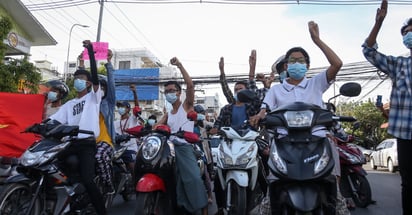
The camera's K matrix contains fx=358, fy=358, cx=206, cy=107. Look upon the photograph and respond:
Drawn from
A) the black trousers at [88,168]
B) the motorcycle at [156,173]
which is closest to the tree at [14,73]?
the black trousers at [88,168]

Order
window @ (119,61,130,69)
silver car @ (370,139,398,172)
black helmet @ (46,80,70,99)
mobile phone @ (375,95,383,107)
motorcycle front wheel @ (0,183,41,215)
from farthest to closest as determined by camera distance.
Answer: window @ (119,61,130,69), silver car @ (370,139,398,172), mobile phone @ (375,95,383,107), black helmet @ (46,80,70,99), motorcycle front wheel @ (0,183,41,215)

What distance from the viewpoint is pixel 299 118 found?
8.38 ft

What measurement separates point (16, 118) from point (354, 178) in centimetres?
576

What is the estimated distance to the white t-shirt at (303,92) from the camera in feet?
Answer: 10.3

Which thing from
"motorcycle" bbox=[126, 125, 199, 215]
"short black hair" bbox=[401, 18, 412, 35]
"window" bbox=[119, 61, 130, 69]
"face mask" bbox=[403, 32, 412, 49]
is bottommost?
"motorcycle" bbox=[126, 125, 199, 215]

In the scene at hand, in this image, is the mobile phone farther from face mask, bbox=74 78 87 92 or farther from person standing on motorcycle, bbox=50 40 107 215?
face mask, bbox=74 78 87 92

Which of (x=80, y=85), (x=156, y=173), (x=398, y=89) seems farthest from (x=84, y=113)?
(x=398, y=89)

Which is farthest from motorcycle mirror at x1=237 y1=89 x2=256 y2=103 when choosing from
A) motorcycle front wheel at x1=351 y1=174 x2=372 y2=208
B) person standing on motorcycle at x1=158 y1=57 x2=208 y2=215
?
motorcycle front wheel at x1=351 y1=174 x2=372 y2=208

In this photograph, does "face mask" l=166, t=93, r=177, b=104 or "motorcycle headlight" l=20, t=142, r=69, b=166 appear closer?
"motorcycle headlight" l=20, t=142, r=69, b=166

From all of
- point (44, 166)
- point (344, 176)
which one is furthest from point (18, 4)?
point (344, 176)

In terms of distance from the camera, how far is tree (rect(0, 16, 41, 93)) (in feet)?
25.2

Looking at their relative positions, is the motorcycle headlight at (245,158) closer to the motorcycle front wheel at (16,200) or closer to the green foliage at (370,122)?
the motorcycle front wheel at (16,200)

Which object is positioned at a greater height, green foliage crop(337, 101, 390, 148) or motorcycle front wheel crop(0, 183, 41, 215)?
green foliage crop(337, 101, 390, 148)

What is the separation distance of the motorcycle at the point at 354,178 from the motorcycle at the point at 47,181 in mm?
3918
